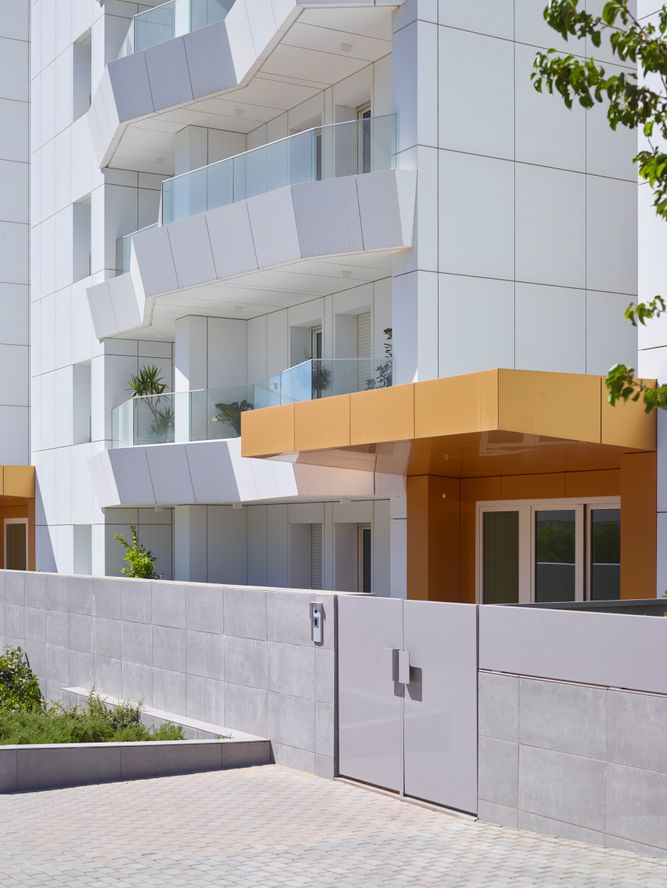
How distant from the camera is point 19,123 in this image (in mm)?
36812

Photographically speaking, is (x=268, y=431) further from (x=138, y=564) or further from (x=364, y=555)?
(x=138, y=564)

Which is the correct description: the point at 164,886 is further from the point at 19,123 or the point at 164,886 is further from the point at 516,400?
the point at 19,123

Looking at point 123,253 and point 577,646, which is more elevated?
point 123,253

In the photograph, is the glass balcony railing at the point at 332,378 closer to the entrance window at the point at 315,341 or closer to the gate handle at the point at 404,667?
the entrance window at the point at 315,341

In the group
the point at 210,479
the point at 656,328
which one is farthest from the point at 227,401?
the point at 656,328

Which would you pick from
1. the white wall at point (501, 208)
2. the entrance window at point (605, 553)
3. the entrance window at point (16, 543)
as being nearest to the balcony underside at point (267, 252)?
Result: the white wall at point (501, 208)

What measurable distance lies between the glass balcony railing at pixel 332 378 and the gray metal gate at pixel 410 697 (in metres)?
6.39

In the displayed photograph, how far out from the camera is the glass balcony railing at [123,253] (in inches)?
1110

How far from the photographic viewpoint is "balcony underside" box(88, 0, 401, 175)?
21188 mm

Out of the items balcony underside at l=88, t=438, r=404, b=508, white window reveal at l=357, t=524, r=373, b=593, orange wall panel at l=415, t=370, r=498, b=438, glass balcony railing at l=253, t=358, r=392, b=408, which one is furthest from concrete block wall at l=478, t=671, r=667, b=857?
white window reveal at l=357, t=524, r=373, b=593

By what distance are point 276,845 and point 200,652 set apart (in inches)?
260

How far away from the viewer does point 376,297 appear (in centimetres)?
2377

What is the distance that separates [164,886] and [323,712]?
192 inches

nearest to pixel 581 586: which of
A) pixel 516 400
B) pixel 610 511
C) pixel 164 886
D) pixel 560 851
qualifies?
pixel 610 511
